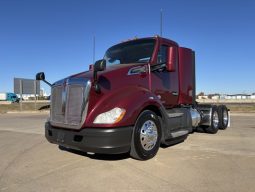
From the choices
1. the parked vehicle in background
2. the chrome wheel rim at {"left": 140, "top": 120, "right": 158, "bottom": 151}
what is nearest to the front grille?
the chrome wheel rim at {"left": 140, "top": 120, "right": 158, "bottom": 151}

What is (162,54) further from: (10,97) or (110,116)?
(10,97)

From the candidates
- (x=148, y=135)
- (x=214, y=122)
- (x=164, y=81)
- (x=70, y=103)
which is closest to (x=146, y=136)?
(x=148, y=135)

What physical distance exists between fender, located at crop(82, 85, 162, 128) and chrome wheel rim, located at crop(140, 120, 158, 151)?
1.23 feet

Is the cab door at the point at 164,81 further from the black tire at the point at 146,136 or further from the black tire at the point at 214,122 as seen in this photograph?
the black tire at the point at 214,122

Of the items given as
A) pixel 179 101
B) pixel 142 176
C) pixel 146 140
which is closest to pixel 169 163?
pixel 146 140

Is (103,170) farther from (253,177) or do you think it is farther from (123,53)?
(123,53)

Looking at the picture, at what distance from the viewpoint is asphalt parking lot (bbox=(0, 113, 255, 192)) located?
478cm

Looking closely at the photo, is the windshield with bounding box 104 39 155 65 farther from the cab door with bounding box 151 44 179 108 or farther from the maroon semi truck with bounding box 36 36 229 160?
the cab door with bounding box 151 44 179 108

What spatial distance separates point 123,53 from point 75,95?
228 cm

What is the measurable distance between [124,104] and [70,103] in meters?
1.04

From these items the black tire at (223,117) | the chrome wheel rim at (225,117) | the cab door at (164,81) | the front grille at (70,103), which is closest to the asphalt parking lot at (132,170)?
the front grille at (70,103)

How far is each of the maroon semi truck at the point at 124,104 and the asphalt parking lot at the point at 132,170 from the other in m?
0.38

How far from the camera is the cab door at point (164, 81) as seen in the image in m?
7.16

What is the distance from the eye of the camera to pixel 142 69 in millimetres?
6812
